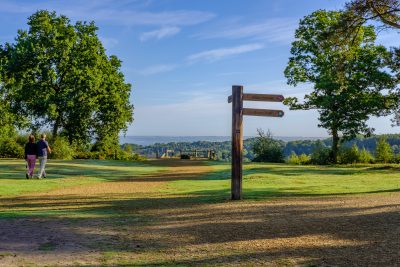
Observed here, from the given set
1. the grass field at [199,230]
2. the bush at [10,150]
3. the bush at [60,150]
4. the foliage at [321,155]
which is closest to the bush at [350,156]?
the foliage at [321,155]

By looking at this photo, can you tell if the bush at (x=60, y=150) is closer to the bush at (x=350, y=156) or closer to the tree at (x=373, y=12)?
the bush at (x=350, y=156)

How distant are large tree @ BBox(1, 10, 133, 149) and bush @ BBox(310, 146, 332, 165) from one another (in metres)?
21.3

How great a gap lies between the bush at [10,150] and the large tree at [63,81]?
4.84 m

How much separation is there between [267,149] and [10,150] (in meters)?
24.2

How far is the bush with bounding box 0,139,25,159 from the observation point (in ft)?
127

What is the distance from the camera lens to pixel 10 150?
3894 centimetres

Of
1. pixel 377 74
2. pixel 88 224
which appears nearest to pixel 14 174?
pixel 88 224

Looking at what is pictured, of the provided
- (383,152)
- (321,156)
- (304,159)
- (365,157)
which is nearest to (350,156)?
(365,157)

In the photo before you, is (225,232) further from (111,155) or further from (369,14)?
(111,155)

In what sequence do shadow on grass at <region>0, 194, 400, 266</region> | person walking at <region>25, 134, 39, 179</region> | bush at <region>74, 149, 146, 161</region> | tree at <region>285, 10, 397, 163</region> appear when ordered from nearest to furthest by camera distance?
shadow on grass at <region>0, 194, 400, 266</region> < person walking at <region>25, 134, 39, 179</region> < tree at <region>285, 10, 397, 163</region> < bush at <region>74, 149, 146, 161</region>

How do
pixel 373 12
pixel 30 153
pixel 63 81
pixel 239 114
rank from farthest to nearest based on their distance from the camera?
pixel 63 81
pixel 30 153
pixel 373 12
pixel 239 114

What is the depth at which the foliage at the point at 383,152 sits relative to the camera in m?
38.7

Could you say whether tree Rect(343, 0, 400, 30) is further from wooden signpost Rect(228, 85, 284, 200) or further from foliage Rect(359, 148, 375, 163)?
foliage Rect(359, 148, 375, 163)

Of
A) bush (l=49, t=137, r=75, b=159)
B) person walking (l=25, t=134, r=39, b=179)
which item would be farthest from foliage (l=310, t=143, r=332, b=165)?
person walking (l=25, t=134, r=39, b=179)
